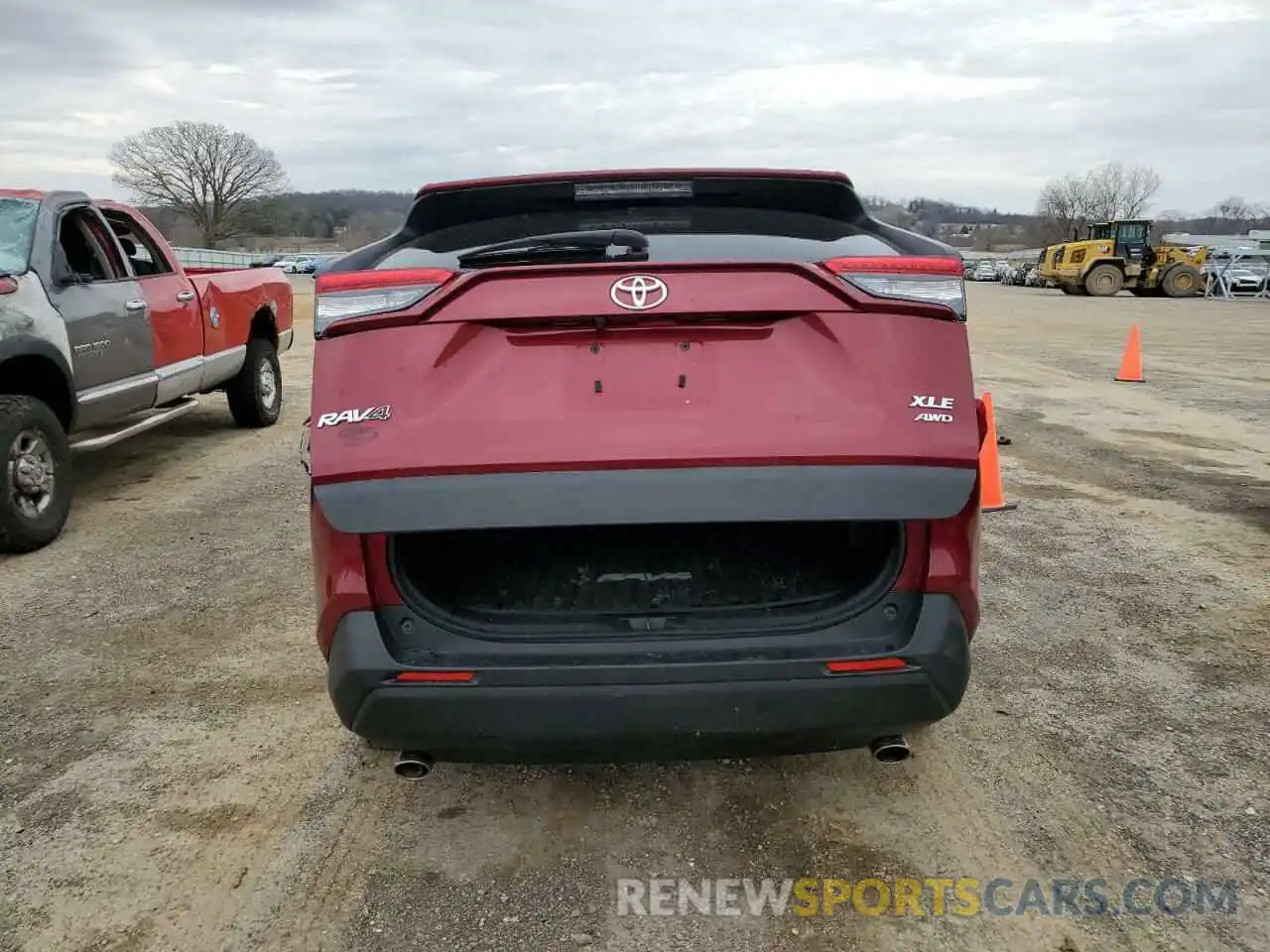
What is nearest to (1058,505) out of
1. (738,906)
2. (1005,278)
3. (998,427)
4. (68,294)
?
(998,427)

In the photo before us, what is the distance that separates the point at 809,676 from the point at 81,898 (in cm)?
200

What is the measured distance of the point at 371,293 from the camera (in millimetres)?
2328

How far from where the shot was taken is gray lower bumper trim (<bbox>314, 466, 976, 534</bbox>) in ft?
7.02

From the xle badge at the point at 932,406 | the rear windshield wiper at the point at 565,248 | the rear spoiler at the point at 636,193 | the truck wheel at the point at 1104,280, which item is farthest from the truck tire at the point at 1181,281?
the rear windshield wiper at the point at 565,248

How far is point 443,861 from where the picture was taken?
260 centimetres

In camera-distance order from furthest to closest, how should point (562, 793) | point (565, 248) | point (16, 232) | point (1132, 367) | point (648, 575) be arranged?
point (1132, 367) < point (16, 232) < point (562, 793) < point (648, 575) < point (565, 248)

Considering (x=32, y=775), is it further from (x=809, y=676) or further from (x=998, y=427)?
(x=998, y=427)

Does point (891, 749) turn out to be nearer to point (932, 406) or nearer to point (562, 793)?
point (932, 406)

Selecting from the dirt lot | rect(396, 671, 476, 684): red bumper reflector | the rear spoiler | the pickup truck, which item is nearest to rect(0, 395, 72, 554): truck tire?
the pickup truck

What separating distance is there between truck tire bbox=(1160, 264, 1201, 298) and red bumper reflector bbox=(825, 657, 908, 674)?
130ft

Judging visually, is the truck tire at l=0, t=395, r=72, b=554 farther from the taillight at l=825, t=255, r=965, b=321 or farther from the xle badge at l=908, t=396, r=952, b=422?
the xle badge at l=908, t=396, r=952, b=422

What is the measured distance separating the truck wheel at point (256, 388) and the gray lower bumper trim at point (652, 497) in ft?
23.0

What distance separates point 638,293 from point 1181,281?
132ft

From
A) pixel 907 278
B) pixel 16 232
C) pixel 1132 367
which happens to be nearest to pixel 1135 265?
pixel 1132 367
